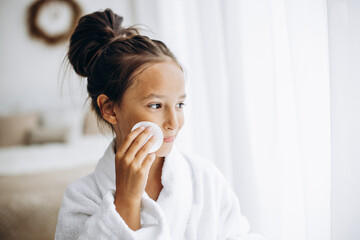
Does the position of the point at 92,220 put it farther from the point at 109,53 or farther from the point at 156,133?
the point at 109,53

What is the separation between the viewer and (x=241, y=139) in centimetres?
93

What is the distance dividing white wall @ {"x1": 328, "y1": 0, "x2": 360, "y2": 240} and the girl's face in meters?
0.35

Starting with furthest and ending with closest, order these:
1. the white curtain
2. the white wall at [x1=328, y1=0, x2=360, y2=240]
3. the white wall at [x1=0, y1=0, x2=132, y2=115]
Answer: the white wall at [x1=0, y1=0, x2=132, y2=115] < the white curtain < the white wall at [x1=328, y1=0, x2=360, y2=240]

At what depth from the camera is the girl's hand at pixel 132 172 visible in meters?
0.65

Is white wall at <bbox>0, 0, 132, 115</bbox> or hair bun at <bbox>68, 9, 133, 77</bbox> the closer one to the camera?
hair bun at <bbox>68, 9, 133, 77</bbox>

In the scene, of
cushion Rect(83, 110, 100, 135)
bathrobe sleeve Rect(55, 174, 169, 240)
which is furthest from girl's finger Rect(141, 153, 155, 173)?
cushion Rect(83, 110, 100, 135)

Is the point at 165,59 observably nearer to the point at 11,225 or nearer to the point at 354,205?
A: the point at 354,205

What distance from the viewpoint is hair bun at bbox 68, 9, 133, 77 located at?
33.4 inches

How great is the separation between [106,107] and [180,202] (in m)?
0.32

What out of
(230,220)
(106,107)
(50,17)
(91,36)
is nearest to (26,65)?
(50,17)

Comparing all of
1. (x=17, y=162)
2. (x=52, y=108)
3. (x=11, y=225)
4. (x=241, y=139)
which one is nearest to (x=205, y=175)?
(x=241, y=139)

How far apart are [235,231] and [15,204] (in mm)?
1117

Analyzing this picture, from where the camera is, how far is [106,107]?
81 cm

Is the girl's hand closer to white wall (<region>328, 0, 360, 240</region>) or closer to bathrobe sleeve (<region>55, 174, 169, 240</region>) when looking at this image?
bathrobe sleeve (<region>55, 174, 169, 240</region>)
